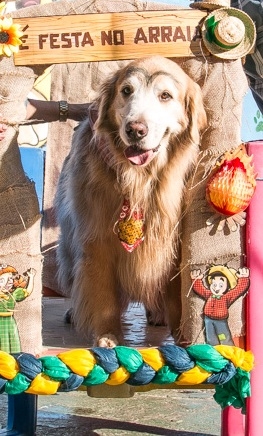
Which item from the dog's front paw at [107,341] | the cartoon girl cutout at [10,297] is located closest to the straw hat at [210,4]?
the cartoon girl cutout at [10,297]

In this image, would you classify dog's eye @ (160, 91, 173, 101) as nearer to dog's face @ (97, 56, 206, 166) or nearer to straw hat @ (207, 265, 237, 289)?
dog's face @ (97, 56, 206, 166)

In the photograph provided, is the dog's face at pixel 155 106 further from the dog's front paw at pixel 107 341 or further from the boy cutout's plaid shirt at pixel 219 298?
the dog's front paw at pixel 107 341

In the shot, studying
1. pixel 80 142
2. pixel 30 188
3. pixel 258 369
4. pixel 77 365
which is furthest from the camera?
pixel 80 142

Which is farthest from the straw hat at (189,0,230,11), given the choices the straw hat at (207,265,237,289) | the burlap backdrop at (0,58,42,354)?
the straw hat at (207,265,237,289)

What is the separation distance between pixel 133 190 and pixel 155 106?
31cm

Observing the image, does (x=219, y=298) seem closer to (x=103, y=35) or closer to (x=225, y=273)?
(x=225, y=273)

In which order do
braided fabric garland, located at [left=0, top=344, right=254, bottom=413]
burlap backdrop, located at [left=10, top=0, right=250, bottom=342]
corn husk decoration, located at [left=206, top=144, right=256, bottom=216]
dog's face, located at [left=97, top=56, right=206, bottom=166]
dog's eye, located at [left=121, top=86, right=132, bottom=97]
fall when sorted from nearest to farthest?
braided fabric garland, located at [left=0, top=344, right=254, bottom=413] < corn husk decoration, located at [left=206, top=144, right=256, bottom=216] < burlap backdrop, located at [left=10, top=0, right=250, bottom=342] < dog's face, located at [left=97, top=56, right=206, bottom=166] < dog's eye, located at [left=121, top=86, right=132, bottom=97]

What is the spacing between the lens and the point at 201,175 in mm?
2545

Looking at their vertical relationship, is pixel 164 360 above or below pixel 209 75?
below

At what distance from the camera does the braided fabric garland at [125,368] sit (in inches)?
85.4

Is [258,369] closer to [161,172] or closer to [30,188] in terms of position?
[161,172]

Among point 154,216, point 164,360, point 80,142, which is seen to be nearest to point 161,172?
point 154,216

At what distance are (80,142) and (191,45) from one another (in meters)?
0.64

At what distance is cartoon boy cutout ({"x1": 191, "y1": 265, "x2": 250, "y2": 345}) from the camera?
2.38 meters
